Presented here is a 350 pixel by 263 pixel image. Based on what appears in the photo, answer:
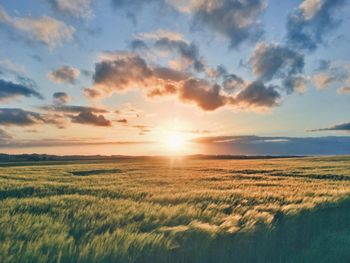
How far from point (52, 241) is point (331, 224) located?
6374 millimetres

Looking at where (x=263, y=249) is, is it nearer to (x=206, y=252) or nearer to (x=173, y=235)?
(x=206, y=252)

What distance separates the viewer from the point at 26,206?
6941 millimetres

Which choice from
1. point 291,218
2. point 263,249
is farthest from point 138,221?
point 291,218

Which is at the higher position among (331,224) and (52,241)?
(52,241)

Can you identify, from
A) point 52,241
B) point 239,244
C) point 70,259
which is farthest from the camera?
point 239,244

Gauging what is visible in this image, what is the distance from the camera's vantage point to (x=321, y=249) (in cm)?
515

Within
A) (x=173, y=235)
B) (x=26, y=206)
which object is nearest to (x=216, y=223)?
(x=173, y=235)

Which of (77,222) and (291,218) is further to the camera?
(291,218)

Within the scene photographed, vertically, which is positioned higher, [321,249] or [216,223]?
[216,223]

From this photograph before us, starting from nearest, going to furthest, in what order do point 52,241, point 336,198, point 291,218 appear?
point 52,241
point 291,218
point 336,198

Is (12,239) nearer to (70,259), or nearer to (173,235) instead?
(70,259)

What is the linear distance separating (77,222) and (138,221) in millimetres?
1155

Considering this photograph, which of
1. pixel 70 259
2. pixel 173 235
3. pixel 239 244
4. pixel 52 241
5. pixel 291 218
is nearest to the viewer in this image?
pixel 70 259

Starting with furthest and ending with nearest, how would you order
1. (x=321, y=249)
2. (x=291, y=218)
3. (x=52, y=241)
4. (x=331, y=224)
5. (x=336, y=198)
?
(x=336, y=198) < (x=331, y=224) < (x=291, y=218) < (x=321, y=249) < (x=52, y=241)
